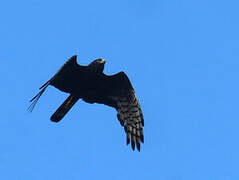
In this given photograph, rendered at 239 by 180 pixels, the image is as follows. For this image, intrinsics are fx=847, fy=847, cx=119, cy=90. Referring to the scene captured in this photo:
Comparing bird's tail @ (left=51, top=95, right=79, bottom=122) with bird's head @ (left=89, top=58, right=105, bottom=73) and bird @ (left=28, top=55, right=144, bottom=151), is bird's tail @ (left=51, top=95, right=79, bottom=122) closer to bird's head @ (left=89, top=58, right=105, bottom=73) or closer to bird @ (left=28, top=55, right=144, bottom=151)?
bird @ (left=28, top=55, right=144, bottom=151)

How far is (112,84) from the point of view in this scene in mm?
19109

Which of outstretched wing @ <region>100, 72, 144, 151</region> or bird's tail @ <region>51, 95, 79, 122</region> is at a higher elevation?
outstretched wing @ <region>100, 72, 144, 151</region>

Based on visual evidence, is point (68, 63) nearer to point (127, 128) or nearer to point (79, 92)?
point (79, 92)

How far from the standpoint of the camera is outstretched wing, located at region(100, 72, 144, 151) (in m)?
19.0

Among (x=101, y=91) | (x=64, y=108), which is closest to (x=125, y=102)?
(x=101, y=91)

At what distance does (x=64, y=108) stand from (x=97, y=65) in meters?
1.20

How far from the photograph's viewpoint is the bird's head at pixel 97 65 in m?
18.4

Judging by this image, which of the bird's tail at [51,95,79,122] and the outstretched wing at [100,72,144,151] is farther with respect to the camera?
the outstretched wing at [100,72,144,151]

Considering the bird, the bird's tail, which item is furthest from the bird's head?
the bird's tail

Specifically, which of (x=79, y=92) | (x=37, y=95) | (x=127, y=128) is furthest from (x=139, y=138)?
(x=37, y=95)

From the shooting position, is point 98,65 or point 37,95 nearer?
point 37,95

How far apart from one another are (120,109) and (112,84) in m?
0.60

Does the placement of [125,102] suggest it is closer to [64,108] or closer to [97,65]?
[97,65]

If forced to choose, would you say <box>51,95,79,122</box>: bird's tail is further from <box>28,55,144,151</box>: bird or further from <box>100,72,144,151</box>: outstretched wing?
<box>100,72,144,151</box>: outstretched wing
